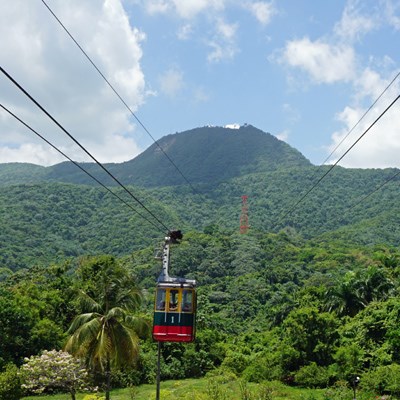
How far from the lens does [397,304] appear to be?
3453 centimetres

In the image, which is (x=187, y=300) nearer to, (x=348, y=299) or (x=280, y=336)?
(x=348, y=299)

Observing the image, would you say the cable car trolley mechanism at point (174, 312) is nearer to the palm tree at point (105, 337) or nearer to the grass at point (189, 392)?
the palm tree at point (105, 337)

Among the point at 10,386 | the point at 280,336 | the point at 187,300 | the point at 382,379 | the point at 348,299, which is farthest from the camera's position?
the point at 280,336

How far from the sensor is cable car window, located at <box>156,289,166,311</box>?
1916 centimetres

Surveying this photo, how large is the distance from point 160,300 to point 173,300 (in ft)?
1.71

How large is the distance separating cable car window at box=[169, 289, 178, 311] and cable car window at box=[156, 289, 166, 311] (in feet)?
0.91

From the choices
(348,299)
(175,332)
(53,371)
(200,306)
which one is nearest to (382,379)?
(348,299)

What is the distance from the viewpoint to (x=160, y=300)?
19234 millimetres

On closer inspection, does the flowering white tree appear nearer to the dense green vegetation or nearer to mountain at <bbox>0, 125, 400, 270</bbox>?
the dense green vegetation

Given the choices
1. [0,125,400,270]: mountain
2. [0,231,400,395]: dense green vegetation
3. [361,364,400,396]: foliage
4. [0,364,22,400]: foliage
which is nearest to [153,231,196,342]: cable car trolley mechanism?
[0,231,400,395]: dense green vegetation

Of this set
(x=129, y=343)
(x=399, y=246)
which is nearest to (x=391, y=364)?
(x=129, y=343)

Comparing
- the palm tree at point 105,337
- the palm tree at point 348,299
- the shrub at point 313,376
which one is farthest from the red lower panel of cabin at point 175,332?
the palm tree at point 348,299

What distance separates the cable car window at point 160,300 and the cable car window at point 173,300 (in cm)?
28

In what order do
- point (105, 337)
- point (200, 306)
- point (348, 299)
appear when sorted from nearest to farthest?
point (105, 337) < point (348, 299) < point (200, 306)
